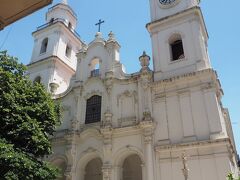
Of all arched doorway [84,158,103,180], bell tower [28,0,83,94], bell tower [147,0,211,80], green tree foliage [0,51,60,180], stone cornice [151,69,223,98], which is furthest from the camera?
bell tower [28,0,83,94]

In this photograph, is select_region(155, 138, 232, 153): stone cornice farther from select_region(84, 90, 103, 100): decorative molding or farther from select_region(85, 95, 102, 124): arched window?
select_region(84, 90, 103, 100): decorative molding

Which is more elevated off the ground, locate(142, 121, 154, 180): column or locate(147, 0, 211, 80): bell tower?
locate(147, 0, 211, 80): bell tower

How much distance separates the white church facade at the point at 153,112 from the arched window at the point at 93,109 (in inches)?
3.3

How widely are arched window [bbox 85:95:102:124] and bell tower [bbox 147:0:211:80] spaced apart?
4.92 metres

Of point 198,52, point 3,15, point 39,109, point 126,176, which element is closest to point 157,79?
point 198,52

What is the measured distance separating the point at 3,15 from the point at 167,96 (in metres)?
15.7

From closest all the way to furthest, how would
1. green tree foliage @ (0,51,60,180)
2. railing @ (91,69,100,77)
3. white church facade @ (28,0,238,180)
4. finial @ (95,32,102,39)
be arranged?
1. green tree foliage @ (0,51,60,180)
2. white church facade @ (28,0,238,180)
3. railing @ (91,69,100,77)
4. finial @ (95,32,102,39)

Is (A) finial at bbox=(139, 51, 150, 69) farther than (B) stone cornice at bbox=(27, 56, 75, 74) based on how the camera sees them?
No

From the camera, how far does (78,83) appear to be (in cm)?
2261

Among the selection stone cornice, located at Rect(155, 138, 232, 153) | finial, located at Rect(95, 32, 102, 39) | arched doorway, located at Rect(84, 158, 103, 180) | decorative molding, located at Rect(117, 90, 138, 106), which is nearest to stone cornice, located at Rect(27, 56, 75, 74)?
finial, located at Rect(95, 32, 102, 39)

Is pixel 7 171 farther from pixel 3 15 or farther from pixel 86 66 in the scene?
pixel 86 66

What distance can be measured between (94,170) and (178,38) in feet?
40.3

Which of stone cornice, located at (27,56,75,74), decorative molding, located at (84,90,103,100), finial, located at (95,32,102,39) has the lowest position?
decorative molding, located at (84,90,103,100)

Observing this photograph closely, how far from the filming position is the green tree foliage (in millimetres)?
12523
